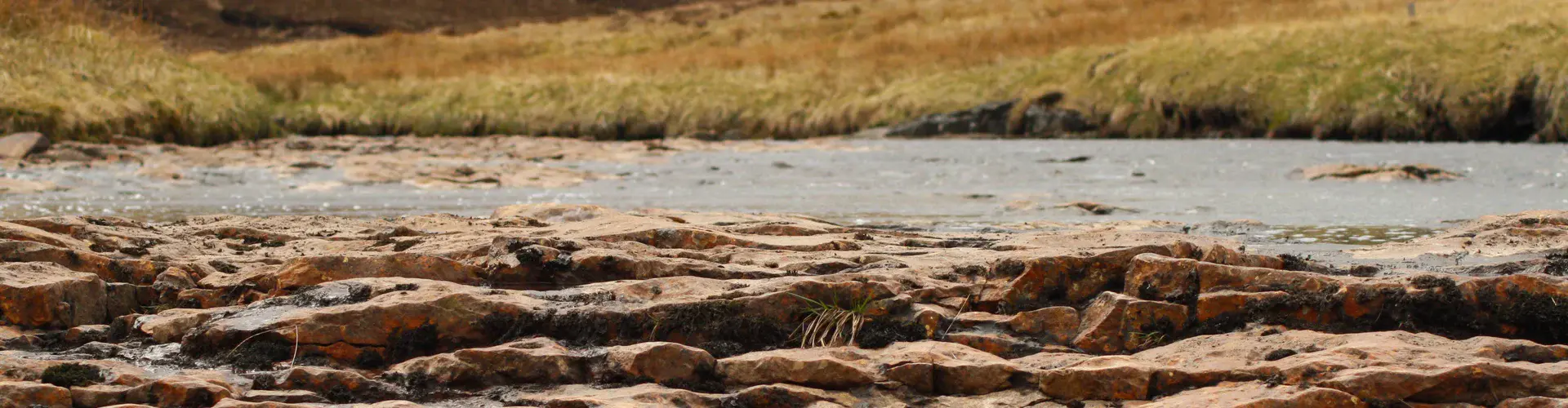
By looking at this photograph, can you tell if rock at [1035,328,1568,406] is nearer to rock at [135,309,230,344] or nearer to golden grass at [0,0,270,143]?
rock at [135,309,230,344]

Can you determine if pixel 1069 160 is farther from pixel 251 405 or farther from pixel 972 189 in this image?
pixel 251 405

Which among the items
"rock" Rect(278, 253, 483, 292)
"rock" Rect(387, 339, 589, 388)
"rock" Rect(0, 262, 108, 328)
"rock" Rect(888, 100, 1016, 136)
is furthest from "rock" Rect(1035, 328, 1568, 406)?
"rock" Rect(888, 100, 1016, 136)

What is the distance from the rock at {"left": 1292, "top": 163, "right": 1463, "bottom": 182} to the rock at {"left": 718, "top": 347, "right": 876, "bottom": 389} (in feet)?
39.1

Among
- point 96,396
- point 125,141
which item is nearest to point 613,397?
point 96,396

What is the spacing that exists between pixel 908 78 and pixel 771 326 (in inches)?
1101

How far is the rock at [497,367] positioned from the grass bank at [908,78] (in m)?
17.1

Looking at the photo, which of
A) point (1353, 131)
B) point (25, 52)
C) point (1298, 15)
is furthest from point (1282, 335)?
point (1298, 15)

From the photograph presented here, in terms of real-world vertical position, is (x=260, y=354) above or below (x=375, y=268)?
below

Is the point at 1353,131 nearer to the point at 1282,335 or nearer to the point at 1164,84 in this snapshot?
the point at 1164,84

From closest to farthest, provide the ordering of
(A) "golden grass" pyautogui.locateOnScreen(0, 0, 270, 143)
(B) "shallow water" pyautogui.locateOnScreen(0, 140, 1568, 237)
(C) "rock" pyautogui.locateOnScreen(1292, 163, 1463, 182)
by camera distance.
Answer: (B) "shallow water" pyautogui.locateOnScreen(0, 140, 1568, 237) < (C) "rock" pyautogui.locateOnScreen(1292, 163, 1463, 182) < (A) "golden grass" pyautogui.locateOnScreen(0, 0, 270, 143)

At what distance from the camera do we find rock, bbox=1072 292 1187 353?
5891 millimetres

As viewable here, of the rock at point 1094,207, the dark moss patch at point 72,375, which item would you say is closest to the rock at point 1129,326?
the dark moss patch at point 72,375

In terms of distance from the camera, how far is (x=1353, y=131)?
24.1m

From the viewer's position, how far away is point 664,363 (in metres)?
5.62
